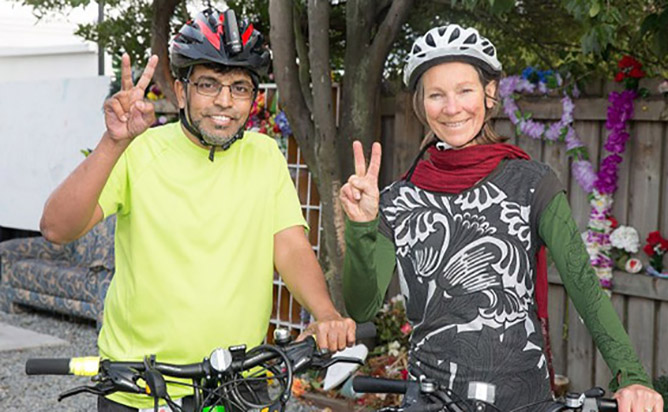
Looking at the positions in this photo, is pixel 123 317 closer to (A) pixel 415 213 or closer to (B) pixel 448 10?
(A) pixel 415 213

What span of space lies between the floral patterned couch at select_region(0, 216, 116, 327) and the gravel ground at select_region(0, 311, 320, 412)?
250 millimetres

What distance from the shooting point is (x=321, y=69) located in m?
7.06

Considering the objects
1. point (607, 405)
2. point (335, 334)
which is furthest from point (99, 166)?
point (607, 405)

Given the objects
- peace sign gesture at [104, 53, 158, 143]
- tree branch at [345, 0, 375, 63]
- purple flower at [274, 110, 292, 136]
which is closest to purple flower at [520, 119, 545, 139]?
tree branch at [345, 0, 375, 63]

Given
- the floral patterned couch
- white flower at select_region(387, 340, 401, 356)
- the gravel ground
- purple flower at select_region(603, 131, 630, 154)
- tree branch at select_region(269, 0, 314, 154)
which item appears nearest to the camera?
purple flower at select_region(603, 131, 630, 154)

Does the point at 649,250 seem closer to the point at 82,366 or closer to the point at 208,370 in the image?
the point at 208,370

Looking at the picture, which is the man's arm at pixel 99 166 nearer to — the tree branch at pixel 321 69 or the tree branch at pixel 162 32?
the tree branch at pixel 321 69

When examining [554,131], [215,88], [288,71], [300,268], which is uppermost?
[288,71]

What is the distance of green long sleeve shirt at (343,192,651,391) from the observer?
2.49 m

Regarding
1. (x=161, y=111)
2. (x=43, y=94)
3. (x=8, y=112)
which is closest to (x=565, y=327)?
(x=161, y=111)

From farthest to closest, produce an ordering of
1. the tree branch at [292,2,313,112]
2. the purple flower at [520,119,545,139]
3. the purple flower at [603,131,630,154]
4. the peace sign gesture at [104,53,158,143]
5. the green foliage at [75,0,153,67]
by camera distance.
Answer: the green foliage at [75,0,153,67] → the tree branch at [292,2,313,112] → the purple flower at [520,119,545,139] → the purple flower at [603,131,630,154] → the peace sign gesture at [104,53,158,143]

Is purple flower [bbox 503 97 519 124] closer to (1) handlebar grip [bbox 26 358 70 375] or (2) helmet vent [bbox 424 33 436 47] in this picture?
(2) helmet vent [bbox 424 33 436 47]

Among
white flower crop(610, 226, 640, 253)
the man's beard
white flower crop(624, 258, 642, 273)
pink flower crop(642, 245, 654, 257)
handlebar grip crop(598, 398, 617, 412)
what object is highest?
the man's beard

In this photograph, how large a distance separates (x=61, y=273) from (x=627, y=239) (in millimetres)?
6819
